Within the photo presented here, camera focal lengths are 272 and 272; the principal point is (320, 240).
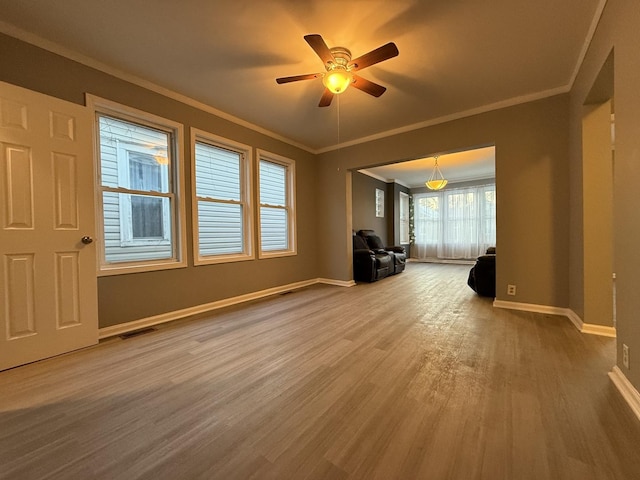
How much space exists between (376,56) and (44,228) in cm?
299

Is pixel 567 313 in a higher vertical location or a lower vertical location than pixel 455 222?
lower

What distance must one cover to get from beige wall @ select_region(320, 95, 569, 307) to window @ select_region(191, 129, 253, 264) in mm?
3002

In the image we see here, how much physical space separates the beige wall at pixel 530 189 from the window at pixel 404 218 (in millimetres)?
5257

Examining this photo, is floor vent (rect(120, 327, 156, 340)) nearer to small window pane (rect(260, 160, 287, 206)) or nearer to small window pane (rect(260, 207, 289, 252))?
small window pane (rect(260, 207, 289, 252))

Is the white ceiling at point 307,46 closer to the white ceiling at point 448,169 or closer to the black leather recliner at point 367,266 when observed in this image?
the white ceiling at point 448,169

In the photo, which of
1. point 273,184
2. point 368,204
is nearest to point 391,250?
point 368,204

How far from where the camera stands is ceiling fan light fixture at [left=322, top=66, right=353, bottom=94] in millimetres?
2324

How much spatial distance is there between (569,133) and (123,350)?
4.99 m

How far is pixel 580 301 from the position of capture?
269 cm

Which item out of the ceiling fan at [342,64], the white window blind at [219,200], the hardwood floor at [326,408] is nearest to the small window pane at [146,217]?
the white window blind at [219,200]

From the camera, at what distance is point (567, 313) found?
305 cm

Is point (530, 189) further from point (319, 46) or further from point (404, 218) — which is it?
point (404, 218)

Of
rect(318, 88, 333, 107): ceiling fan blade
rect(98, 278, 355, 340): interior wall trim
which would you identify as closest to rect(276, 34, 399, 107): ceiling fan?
rect(318, 88, 333, 107): ceiling fan blade

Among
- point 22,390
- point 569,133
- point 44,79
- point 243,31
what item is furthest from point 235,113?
point 569,133
